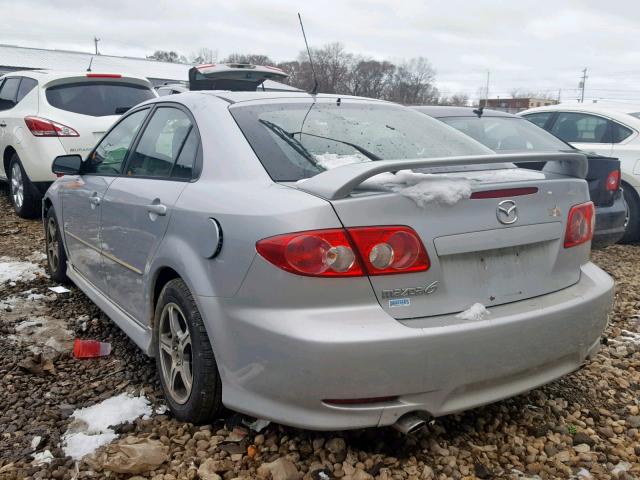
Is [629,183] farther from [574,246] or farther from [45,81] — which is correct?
[45,81]

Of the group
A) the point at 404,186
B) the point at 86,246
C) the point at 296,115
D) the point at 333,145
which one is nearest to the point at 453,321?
the point at 404,186

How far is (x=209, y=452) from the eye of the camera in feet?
8.01

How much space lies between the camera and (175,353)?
2711 millimetres

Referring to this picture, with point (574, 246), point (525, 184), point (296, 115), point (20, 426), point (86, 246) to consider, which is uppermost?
point (296, 115)

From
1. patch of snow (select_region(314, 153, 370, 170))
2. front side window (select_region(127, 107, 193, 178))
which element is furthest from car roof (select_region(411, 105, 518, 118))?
patch of snow (select_region(314, 153, 370, 170))

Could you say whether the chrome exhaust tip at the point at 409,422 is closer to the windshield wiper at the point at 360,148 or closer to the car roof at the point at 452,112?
the windshield wiper at the point at 360,148

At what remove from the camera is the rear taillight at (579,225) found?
99.3 inches

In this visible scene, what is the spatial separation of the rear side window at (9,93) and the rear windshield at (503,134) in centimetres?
525

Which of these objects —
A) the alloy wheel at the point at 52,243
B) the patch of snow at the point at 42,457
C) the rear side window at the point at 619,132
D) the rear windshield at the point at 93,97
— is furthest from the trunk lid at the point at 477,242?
the rear windshield at the point at 93,97

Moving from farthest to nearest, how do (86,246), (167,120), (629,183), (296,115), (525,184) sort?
(629,183) < (86,246) < (167,120) < (296,115) < (525,184)

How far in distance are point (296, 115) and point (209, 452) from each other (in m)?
1.57

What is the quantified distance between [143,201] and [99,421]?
106 centimetres

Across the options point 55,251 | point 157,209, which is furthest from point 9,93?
point 157,209

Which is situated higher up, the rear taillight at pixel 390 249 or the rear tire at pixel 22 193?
the rear taillight at pixel 390 249
